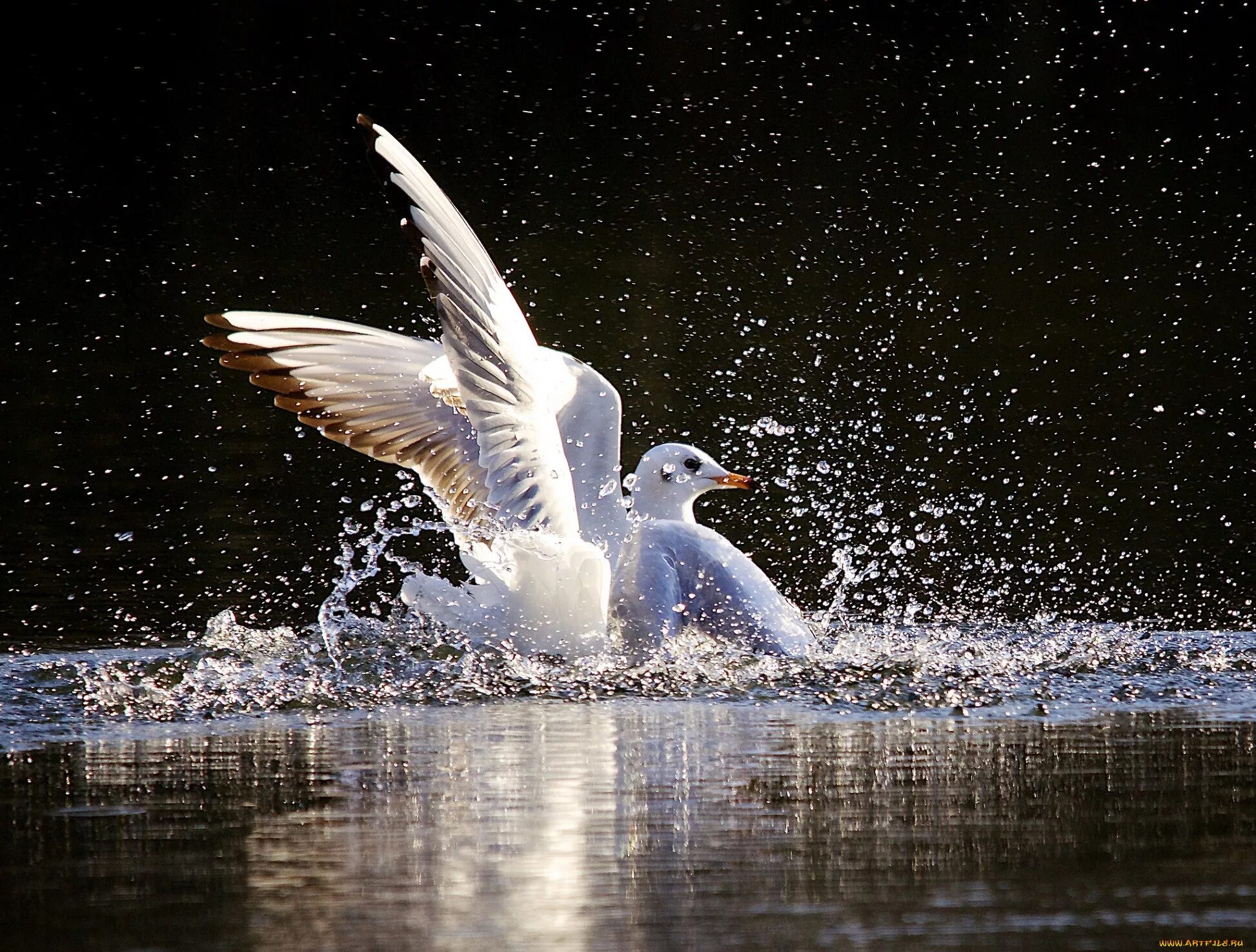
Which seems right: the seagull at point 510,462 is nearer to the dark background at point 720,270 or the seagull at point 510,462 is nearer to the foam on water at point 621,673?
the foam on water at point 621,673

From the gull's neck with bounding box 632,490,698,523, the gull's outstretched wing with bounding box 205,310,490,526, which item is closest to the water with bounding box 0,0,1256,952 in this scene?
the gull's outstretched wing with bounding box 205,310,490,526

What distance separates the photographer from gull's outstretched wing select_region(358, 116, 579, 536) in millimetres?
5441

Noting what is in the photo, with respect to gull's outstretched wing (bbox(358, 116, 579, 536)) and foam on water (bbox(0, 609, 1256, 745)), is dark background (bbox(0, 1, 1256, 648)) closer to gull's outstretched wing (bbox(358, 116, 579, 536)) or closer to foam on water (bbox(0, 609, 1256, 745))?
foam on water (bbox(0, 609, 1256, 745))

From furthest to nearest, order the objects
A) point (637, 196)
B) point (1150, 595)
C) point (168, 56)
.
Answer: point (168, 56)
point (637, 196)
point (1150, 595)

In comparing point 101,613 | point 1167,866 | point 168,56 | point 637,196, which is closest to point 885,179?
point 637,196

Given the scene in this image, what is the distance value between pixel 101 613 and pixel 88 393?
4236mm

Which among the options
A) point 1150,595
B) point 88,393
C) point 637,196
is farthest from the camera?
point 637,196

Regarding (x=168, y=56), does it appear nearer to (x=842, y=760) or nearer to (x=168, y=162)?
(x=168, y=162)

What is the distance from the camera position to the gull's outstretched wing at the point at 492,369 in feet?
17.9

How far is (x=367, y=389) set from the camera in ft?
22.0

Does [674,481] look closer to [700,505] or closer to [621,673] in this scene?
[621,673]

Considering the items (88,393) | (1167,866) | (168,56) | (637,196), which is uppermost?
(168,56)

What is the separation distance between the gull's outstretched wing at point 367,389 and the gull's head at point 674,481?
2.07ft

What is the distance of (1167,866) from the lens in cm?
295
